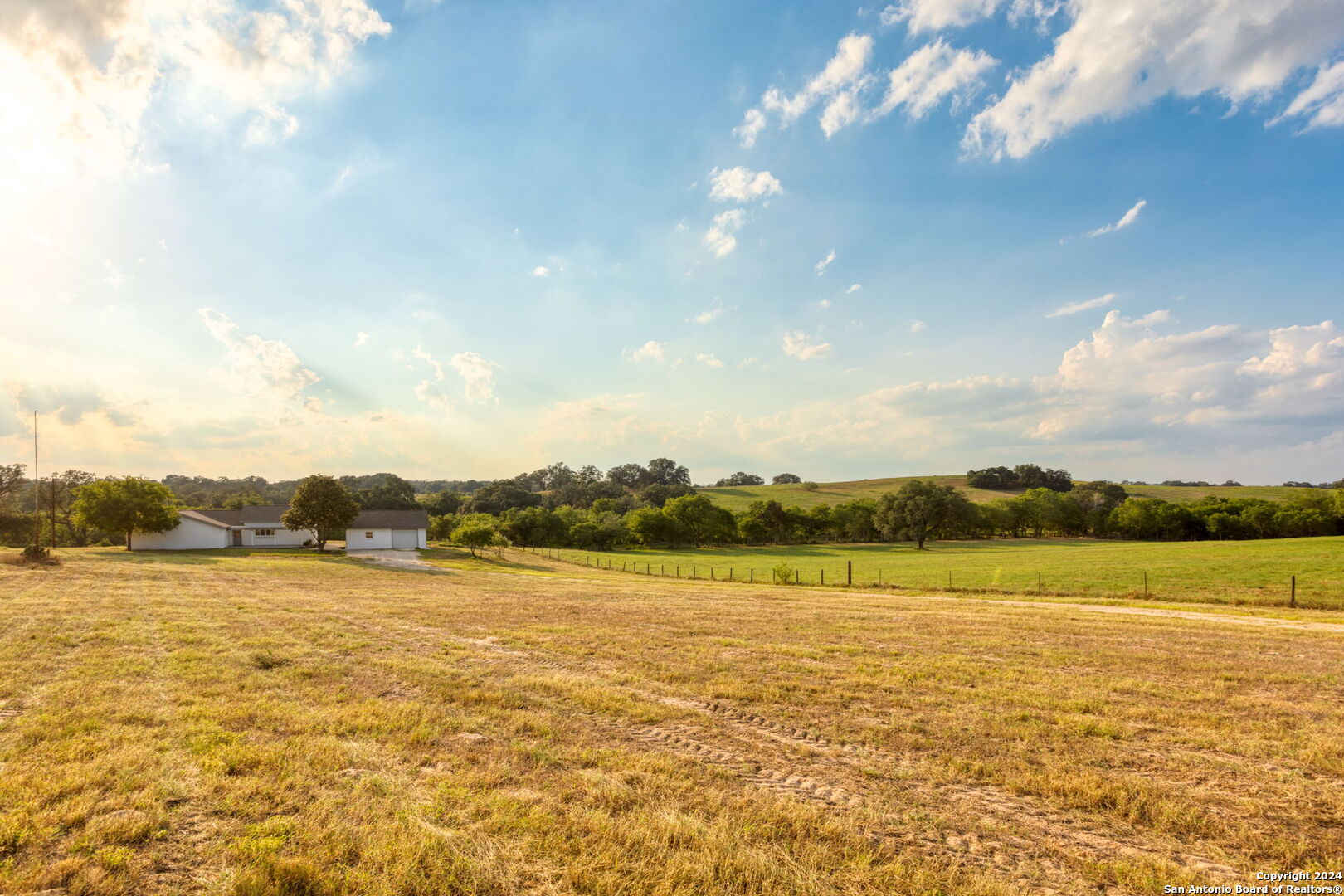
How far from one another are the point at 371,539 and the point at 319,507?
34.4 feet

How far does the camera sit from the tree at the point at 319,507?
54344mm

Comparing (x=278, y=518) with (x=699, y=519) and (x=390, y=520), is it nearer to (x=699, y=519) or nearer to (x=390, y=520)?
(x=390, y=520)

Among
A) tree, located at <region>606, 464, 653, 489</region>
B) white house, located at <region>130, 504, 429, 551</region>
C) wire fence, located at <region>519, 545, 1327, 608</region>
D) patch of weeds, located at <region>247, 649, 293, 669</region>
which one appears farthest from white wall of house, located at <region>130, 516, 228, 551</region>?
tree, located at <region>606, 464, 653, 489</region>

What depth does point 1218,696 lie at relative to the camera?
970 cm

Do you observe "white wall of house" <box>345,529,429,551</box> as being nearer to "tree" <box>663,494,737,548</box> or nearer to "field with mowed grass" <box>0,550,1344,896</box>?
"tree" <box>663,494,737,548</box>

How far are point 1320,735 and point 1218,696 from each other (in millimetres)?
1946

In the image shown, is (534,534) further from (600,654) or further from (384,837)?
(384,837)

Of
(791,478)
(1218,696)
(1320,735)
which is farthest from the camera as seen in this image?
(791,478)

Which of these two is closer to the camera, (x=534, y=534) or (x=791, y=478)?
(x=534, y=534)

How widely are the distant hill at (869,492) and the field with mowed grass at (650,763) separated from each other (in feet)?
330

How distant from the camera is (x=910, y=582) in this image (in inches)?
1569

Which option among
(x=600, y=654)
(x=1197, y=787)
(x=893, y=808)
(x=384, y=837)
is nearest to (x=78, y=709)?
(x=384, y=837)

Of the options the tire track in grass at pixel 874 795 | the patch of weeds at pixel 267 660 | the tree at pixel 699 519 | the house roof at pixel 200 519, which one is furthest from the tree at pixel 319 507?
the tire track in grass at pixel 874 795

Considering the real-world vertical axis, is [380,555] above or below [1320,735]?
below
